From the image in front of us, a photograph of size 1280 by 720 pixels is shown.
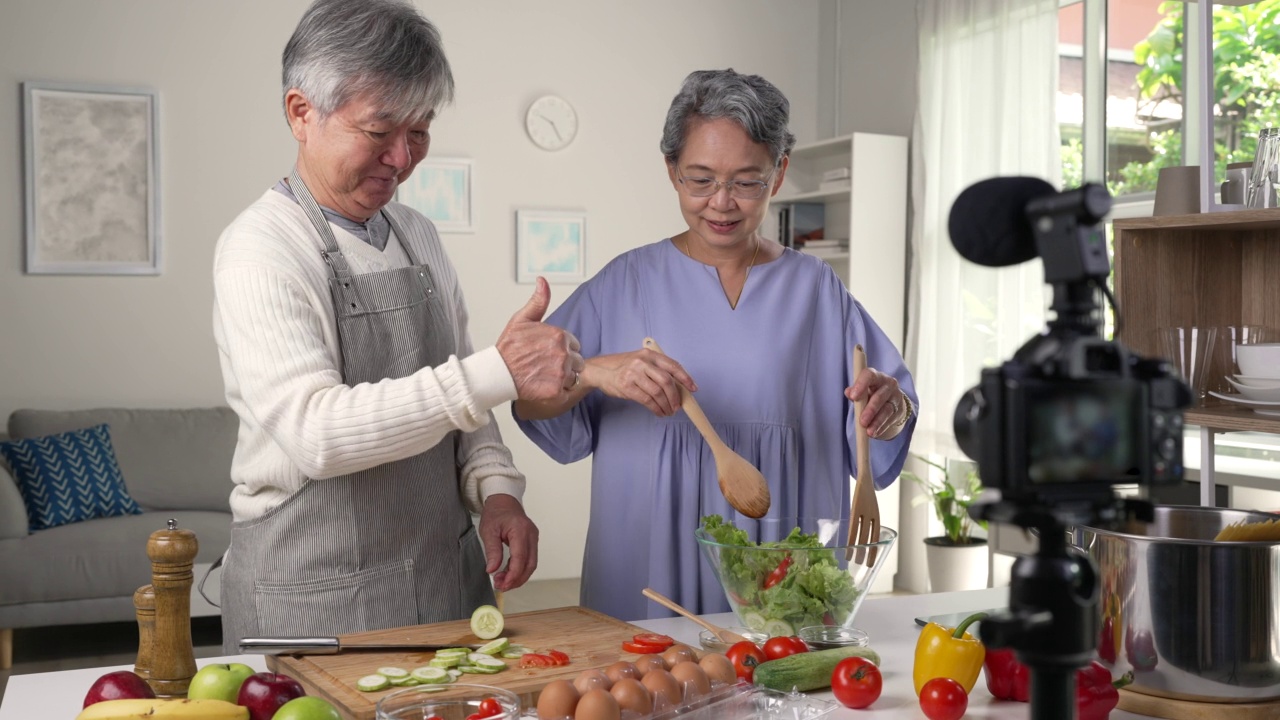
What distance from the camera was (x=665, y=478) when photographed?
6.29ft

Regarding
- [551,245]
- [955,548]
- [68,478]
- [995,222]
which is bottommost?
[955,548]

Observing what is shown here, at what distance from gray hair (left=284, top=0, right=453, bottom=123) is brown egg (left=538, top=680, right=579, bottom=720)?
2.75ft

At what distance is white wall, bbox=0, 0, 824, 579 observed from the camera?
5.32 m

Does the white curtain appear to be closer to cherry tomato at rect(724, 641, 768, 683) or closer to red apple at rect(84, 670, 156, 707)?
cherry tomato at rect(724, 641, 768, 683)

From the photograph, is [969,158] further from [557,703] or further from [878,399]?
[557,703]

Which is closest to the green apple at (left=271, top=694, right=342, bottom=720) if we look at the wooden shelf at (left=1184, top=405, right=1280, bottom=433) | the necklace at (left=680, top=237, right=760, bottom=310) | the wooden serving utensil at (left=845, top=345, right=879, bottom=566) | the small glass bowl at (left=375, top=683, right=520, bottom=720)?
the small glass bowl at (left=375, top=683, right=520, bottom=720)

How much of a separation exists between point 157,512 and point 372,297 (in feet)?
12.6

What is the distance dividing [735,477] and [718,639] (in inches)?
11.3

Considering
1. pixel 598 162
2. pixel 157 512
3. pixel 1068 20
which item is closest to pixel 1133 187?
pixel 1068 20

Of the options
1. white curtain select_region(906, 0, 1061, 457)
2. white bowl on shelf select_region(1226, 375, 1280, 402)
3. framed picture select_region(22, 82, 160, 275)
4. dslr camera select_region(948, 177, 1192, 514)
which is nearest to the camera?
dslr camera select_region(948, 177, 1192, 514)

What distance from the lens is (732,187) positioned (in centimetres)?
190

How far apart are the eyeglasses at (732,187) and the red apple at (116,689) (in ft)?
3.74

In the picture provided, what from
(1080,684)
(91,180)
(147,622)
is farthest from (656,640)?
(91,180)

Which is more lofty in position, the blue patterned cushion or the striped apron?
the striped apron
